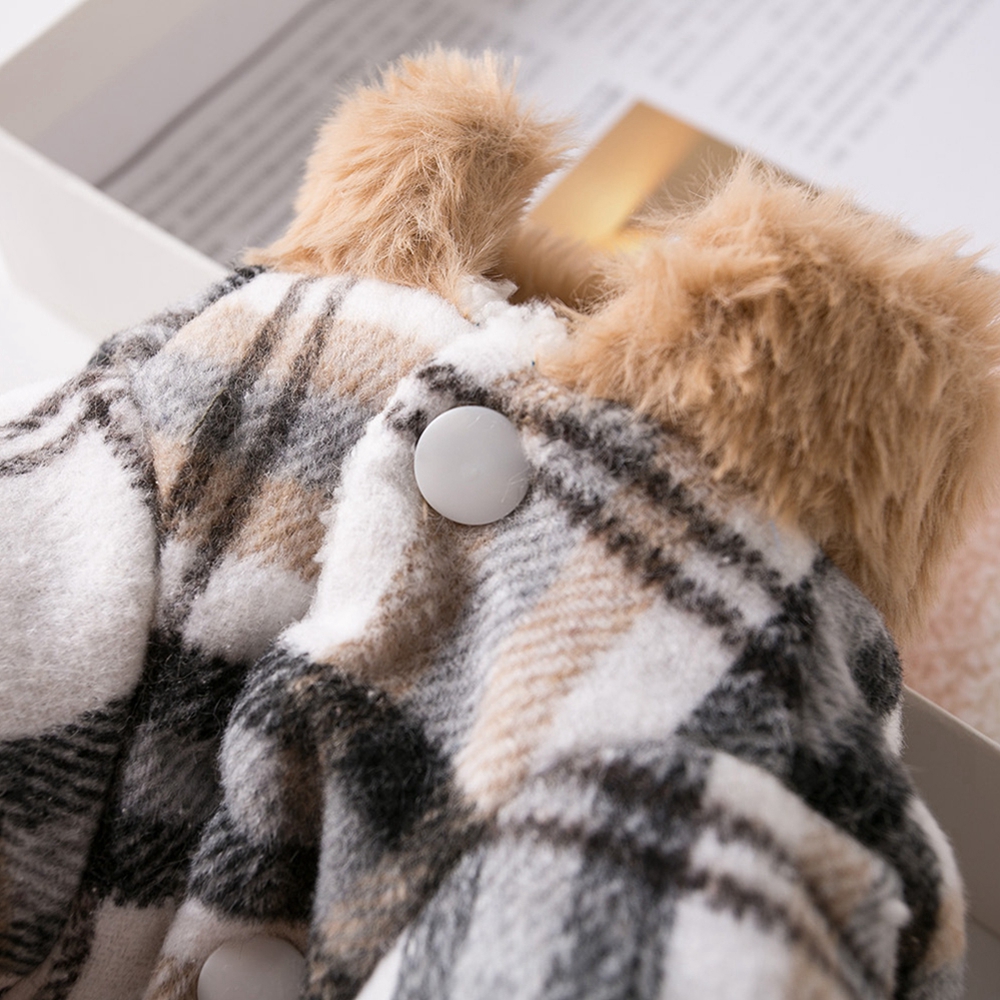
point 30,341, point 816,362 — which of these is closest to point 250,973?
point 816,362

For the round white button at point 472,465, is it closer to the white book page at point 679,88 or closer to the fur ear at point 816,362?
the fur ear at point 816,362

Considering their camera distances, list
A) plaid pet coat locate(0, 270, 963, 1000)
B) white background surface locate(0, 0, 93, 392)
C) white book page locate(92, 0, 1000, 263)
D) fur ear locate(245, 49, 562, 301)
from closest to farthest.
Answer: plaid pet coat locate(0, 270, 963, 1000) < fur ear locate(245, 49, 562, 301) < white background surface locate(0, 0, 93, 392) < white book page locate(92, 0, 1000, 263)

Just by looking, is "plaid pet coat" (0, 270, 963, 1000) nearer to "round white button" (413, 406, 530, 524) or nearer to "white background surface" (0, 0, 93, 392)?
"round white button" (413, 406, 530, 524)

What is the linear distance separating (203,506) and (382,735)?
0.33 ft

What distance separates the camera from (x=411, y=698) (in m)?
0.29

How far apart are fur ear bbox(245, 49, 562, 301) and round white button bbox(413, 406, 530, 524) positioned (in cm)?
7

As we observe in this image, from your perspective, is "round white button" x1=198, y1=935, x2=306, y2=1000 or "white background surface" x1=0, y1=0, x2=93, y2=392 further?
"white background surface" x1=0, y1=0, x2=93, y2=392

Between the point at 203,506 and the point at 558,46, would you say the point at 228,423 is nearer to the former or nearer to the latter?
the point at 203,506

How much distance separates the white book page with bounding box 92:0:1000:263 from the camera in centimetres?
75

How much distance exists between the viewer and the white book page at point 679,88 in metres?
Result: 0.75

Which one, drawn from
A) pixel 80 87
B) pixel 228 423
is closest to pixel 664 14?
pixel 80 87

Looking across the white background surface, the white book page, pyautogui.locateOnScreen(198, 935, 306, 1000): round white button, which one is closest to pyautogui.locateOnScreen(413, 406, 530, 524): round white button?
pyautogui.locateOnScreen(198, 935, 306, 1000): round white button

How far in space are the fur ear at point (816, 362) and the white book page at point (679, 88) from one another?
0.49 m

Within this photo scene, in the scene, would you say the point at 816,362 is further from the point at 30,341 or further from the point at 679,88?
Answer: the point at 679,88
